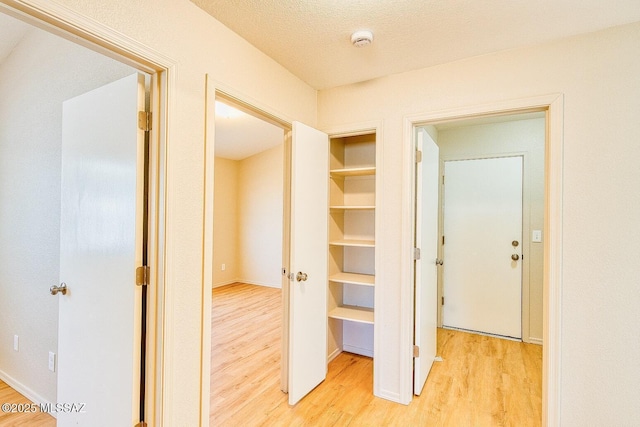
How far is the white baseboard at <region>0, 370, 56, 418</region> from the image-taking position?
2.10 metres

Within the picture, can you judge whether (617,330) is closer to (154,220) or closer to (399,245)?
(399,245)

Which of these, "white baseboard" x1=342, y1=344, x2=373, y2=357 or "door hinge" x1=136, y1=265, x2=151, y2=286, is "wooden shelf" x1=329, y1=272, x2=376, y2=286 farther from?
"door hinge" x1=136, y1=265, x2=151, y2=286

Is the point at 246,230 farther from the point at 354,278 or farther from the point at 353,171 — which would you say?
the point at 353,171

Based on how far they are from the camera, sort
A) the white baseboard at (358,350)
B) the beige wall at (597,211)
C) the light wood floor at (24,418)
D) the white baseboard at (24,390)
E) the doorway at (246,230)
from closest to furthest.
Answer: the beige wall at (597,211) → the light wood floor at (24,418) → the white baseboard at (24,390) → the white baseboard at (358,350) → the doorway at (246,230)

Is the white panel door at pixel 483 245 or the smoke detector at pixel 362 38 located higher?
the smoke detector at pixel 362 38

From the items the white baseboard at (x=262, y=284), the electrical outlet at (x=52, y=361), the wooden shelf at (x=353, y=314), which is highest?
the wooden shelf at (x=353, y=314)

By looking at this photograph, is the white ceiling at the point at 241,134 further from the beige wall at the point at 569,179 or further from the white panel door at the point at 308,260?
the beige wall at the point at 569,179

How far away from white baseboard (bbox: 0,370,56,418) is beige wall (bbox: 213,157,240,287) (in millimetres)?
3487

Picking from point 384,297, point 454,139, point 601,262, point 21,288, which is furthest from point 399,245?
point 21,288

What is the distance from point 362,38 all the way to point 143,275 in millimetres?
1766

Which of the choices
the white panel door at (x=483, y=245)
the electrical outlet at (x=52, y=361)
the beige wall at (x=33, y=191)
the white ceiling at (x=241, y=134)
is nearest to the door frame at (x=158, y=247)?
the beige wall at (x=33, y=191)

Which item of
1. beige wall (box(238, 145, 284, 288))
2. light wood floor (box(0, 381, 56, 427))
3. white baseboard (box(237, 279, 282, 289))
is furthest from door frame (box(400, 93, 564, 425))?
white baseboard (box(237, 279, 282, 289))

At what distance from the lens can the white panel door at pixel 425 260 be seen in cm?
227

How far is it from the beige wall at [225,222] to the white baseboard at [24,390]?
11.4ft
